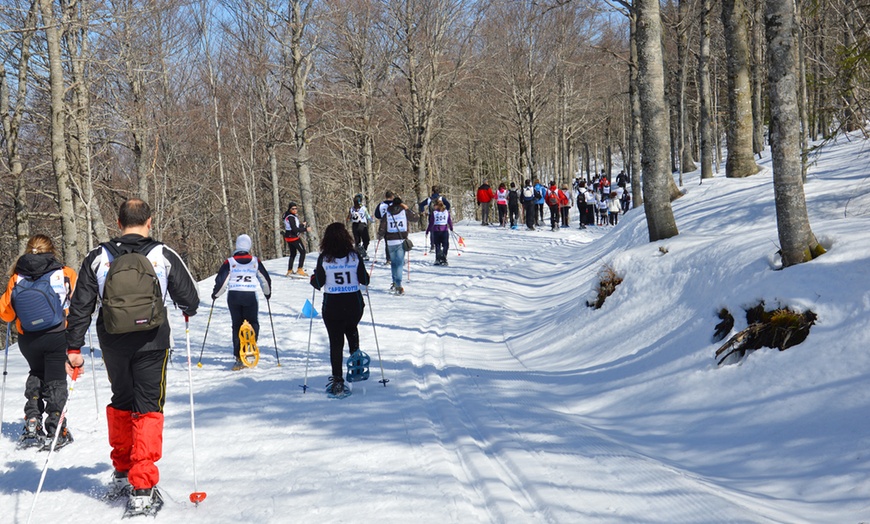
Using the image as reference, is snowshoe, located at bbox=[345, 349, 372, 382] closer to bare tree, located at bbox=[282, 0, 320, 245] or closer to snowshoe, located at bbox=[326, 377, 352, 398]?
snowshoe, located at bbox=[326, 377, 352, 398]

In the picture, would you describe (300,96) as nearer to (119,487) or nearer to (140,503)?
(119,487)

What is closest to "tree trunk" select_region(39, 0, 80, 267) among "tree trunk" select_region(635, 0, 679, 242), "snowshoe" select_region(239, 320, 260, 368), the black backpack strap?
"snowshoe" select_region(239, 320, 260, 368)

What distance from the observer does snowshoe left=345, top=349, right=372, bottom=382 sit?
7.71m

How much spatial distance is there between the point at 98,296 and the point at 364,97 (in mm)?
23037

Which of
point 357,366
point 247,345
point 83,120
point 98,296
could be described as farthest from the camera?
point 83,120

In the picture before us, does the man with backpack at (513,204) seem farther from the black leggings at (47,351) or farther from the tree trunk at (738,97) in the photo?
the black leggings at (47,351)

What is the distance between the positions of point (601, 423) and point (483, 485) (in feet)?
6.82

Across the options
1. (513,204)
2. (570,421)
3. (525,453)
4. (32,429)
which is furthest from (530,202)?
(32,429)

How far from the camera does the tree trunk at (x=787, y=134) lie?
21.2ft

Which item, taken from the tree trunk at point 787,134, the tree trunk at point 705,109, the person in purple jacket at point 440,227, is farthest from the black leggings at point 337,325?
the tree trunk at point 705,109

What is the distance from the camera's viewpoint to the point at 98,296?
4598 mm

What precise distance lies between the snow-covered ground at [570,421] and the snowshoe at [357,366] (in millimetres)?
124

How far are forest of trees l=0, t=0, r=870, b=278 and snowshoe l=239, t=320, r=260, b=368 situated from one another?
658 cm

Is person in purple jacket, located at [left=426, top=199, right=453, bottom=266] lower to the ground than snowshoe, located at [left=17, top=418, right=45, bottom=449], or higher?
higher
